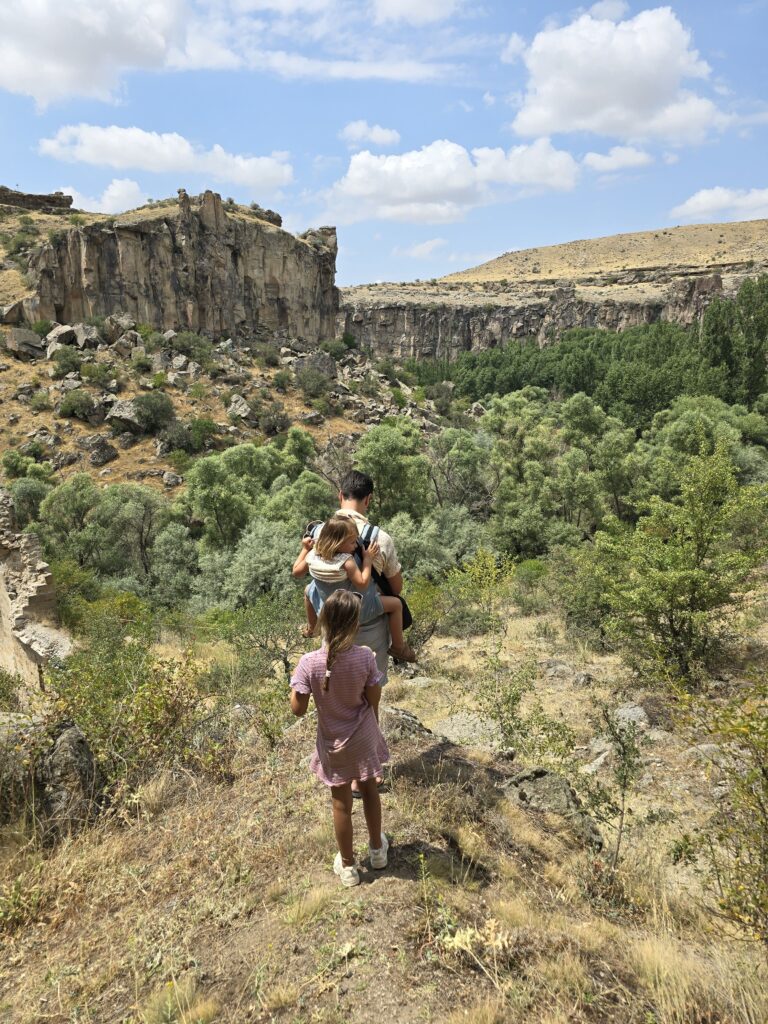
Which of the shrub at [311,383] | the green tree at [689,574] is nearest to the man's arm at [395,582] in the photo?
the green tree at [689,574]

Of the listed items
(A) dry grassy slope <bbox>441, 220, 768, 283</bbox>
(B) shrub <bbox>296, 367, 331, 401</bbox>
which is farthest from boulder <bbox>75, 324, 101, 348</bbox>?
(A) dry grassy slope <bbox>441, 220, 768, 283</bbox>

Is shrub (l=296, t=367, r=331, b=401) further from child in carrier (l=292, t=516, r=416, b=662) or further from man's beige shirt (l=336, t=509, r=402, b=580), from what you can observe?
child in carrier (l=292, t=516, r=416, b=662)

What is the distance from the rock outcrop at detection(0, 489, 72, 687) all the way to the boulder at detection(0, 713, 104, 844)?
20.3 ft

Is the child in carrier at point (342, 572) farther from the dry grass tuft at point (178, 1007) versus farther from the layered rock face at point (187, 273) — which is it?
the layered rock face at point (187, 273)

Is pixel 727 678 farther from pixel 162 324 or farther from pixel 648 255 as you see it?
pixel 648 255

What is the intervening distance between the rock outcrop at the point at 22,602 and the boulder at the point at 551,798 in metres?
7.65

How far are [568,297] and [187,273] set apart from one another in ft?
217

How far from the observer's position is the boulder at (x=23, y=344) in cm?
3672

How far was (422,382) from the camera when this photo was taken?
2694 inches

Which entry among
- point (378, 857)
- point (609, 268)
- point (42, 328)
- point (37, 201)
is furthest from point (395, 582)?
point (609, 268)

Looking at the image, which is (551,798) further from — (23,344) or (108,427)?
(23,344)

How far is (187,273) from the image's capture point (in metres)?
46.1

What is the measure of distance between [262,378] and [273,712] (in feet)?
134

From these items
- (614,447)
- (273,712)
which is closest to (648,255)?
(614,447)
